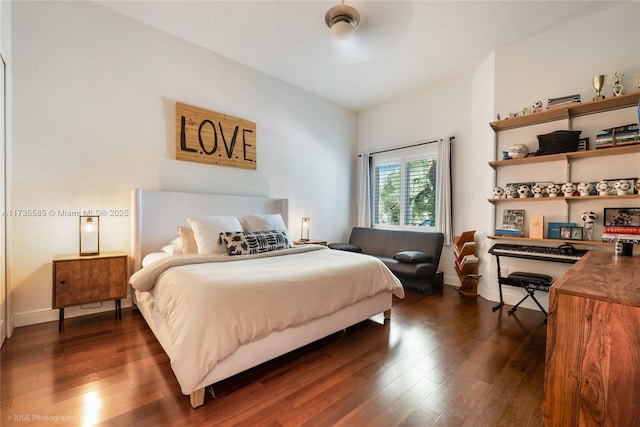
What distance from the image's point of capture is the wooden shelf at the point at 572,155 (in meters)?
2.52

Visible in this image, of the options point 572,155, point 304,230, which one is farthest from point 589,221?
point 304,230

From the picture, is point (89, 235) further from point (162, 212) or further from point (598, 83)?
point (598, 83)

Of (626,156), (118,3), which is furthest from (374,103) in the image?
(118,3)

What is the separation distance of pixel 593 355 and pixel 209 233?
2787 mm

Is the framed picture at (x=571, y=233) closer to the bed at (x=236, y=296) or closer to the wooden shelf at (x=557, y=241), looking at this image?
the wooden shelf at (x=557, y=241)

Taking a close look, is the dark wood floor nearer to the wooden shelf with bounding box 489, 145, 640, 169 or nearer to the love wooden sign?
the wooden shelf with bounding box 489, 145, 640, 169

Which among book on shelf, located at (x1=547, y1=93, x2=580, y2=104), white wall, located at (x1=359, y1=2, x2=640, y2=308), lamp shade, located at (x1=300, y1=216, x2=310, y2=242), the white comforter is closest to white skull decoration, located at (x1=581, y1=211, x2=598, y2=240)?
white wall, located at (x1=359, y1=2, x2=640, y2=308)

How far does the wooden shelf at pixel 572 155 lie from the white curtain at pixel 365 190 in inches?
86.9

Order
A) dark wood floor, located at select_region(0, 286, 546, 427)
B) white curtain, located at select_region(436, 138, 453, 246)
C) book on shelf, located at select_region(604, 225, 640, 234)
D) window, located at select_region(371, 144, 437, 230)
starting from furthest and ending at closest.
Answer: window, located at select_region(371, 144, 437, 230)
white curtain, located at select_region(436, 138, 453, 246)
book on shelf, located at select_region(604, 225, 640, 234)
dark wood floor, located at select_region(0, 286, 546, 427)

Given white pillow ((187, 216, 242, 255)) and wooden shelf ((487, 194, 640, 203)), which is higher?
wooden shelf ((487, 194, 640, 203))

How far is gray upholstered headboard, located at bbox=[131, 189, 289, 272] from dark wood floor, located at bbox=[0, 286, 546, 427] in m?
0.81

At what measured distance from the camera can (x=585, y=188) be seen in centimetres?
273

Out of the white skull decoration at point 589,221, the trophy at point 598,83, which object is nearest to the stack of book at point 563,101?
the trophy at point 598,83

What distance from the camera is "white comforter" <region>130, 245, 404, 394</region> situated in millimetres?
1436
